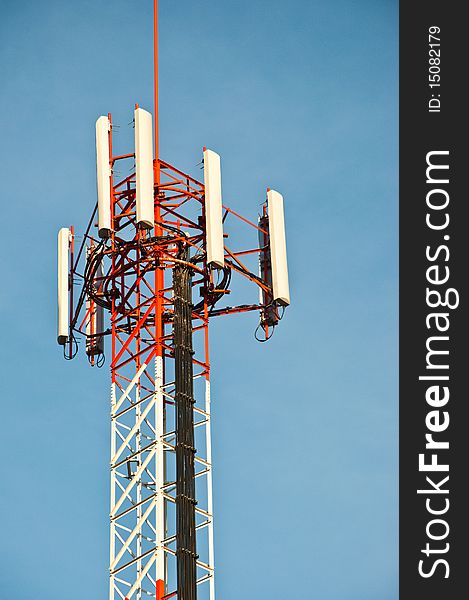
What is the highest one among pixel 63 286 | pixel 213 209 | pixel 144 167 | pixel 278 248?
pixel 144 167

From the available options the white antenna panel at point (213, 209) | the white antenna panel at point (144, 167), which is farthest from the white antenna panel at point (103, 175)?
the white antenna panel at point (213, 209)

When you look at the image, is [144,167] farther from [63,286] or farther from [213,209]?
[63,286]

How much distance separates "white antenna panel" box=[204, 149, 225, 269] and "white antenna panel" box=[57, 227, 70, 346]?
23.0 ft

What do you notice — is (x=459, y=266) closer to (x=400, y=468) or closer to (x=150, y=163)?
(x=400, y=468)

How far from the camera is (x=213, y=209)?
57.1 meters

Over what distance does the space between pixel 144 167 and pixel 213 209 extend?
298cm

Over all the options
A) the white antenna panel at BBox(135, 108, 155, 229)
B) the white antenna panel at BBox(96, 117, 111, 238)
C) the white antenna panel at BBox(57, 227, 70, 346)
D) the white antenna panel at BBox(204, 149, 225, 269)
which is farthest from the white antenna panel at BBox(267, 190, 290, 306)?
the white antenna panel at BBox(57, 227, 70, 346)

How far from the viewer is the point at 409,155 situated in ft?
171

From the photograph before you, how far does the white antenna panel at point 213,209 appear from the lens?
56250 millimetres

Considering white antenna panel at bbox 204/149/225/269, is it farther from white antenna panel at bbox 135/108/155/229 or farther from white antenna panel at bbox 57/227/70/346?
white antenna panel at bbox 57/227/70/346

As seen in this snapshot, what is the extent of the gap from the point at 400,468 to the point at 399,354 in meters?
3.55

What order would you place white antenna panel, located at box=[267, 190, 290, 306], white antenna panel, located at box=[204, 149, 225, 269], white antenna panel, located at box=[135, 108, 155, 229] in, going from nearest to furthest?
white antenna panel, located at box=[135, 108, 155, 229], white antenna panel, located at box=[204, 149, 225, 269], white antenna panel, located at box=[267, 190, 290, 306]

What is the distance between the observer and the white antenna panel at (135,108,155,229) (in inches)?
2174

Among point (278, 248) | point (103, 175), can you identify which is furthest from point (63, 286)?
point (278, 248)
